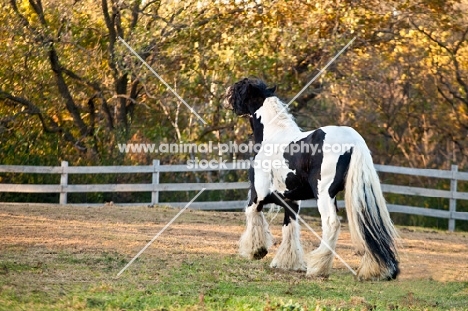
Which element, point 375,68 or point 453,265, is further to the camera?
point 375,68

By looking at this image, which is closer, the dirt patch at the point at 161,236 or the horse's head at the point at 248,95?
the horse's head at the point at 248,95

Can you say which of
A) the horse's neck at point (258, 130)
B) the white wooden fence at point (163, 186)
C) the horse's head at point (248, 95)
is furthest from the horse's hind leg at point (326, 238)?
the white wooden fence at point (163, 186)

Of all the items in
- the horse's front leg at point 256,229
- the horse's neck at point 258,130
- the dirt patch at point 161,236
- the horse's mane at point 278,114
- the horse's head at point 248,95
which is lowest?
the dirt patch at point 161,236

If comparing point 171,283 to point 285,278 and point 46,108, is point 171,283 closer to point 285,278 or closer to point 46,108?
point 285,278

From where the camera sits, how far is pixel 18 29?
17.1 meters

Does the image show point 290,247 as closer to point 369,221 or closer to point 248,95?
point 369,221

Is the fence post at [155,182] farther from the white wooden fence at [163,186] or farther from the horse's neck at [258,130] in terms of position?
the horse's neck at [258,130]

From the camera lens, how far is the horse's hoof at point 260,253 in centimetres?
919

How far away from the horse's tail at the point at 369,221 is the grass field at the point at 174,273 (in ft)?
0.70

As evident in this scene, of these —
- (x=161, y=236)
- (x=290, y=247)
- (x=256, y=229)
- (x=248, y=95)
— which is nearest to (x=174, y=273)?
(x=256, y=229)

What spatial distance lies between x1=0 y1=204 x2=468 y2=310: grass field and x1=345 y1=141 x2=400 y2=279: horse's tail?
21 cm

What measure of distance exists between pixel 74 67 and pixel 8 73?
4.82ft

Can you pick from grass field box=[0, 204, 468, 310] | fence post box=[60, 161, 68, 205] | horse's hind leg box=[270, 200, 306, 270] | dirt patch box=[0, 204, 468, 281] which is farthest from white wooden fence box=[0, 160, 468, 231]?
horse's hind leg box=[270, 200, 306, 270]

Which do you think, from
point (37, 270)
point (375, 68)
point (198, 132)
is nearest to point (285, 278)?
point (37, 270)
